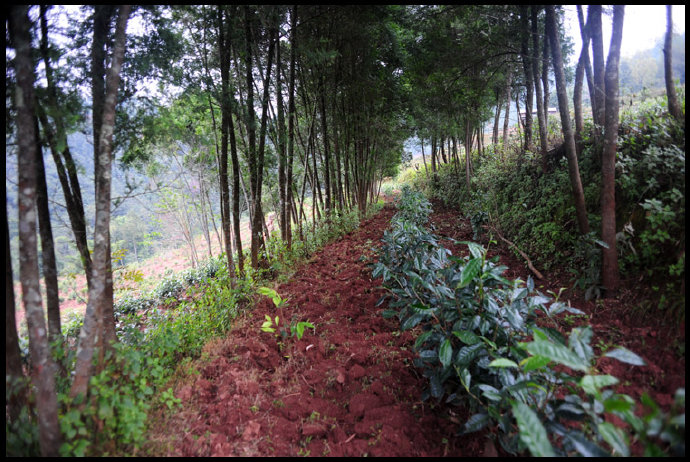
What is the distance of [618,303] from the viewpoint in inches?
107

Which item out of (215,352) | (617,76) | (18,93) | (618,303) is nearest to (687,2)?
(617,76)

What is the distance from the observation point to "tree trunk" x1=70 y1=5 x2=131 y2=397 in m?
1.64

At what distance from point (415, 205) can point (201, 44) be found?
17.3 ft

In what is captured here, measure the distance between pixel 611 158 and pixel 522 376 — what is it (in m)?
2.32

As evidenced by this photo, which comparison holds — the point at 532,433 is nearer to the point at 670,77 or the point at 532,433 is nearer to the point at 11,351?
the point at 11,351

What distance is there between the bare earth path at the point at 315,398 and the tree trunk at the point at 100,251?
58 cm

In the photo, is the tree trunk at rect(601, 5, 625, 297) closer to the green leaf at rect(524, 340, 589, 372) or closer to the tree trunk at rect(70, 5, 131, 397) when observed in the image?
the green leaf at rect(524, 340, 589, 372)

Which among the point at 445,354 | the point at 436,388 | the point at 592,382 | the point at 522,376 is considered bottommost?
the point at 436,388

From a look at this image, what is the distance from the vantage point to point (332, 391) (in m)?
2.24

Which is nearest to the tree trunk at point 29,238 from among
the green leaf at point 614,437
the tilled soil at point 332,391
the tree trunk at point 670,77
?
→ the tilled soil at point 332,391

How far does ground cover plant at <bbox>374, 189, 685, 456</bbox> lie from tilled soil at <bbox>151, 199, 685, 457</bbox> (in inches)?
9.1

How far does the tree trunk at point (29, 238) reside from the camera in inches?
56.3

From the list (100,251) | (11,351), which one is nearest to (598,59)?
(100,251)

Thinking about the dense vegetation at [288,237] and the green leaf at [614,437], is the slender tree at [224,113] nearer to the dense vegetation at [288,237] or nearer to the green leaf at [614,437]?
the dense vegetation at [288,237]
